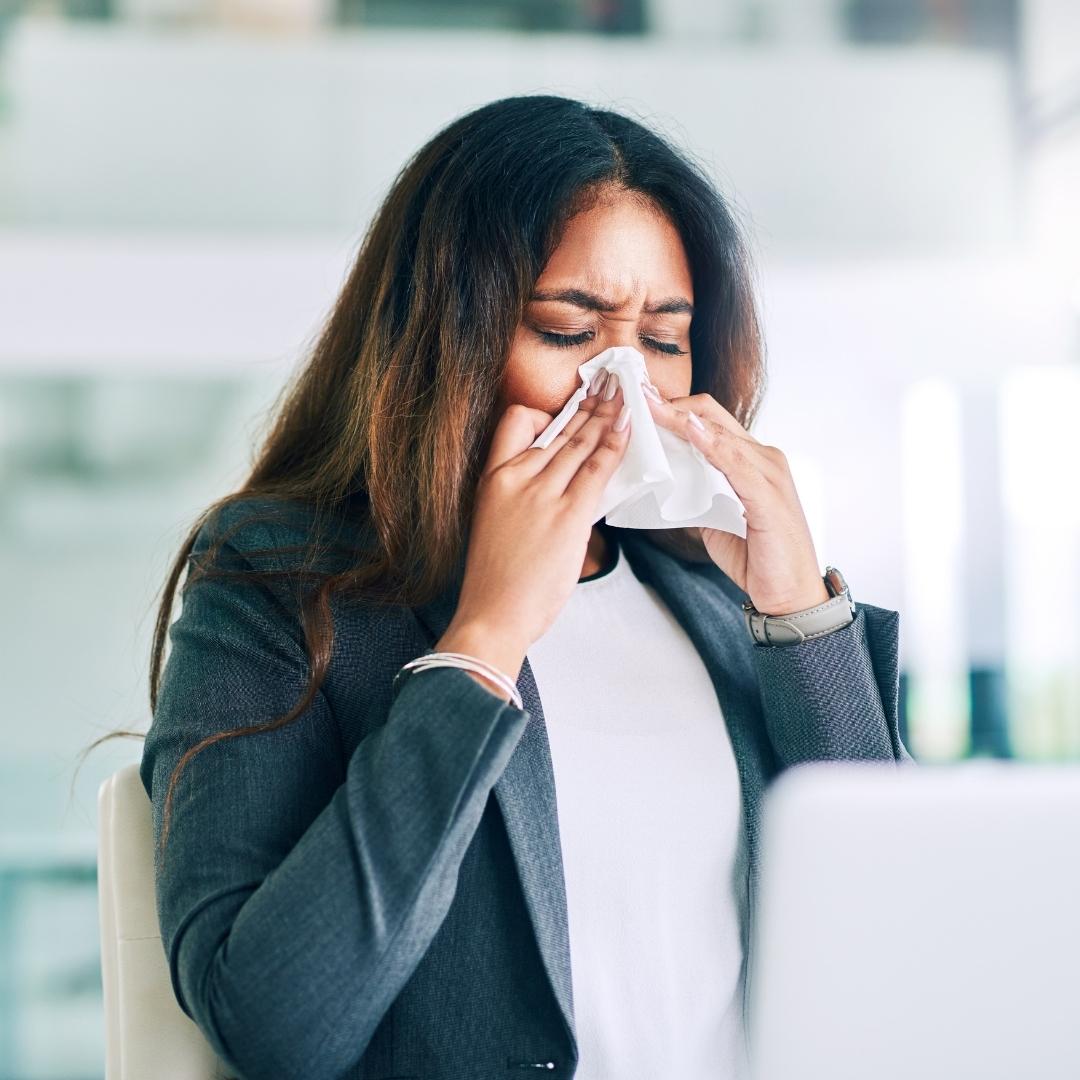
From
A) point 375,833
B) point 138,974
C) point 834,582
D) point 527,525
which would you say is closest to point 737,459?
point 834,582

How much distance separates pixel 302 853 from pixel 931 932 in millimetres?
487

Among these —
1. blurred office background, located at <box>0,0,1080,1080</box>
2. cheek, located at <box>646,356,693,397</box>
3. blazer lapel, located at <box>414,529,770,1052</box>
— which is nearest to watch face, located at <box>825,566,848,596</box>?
blazer lapel, located at <box>414,529,770,1052</box>

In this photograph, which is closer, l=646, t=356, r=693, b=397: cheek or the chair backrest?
the chair backrest

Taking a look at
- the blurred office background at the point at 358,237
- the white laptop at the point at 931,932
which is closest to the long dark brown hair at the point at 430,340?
the white laptop at the point at 931,932

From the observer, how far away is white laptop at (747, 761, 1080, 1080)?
1.50 ft

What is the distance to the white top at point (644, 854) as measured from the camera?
99cm

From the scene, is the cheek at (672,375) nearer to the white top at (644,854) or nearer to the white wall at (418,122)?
the white top at (644,854)

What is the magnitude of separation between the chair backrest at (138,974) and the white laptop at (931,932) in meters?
0.67

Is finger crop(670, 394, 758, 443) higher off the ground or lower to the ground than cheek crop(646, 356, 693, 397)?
lower

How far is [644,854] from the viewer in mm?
1034

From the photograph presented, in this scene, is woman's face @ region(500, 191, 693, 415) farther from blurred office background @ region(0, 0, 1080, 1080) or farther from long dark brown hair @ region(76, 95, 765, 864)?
blurred office background @ region(0, 0, 1080, 1080)

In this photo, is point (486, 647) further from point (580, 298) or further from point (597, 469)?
point (580, 298)

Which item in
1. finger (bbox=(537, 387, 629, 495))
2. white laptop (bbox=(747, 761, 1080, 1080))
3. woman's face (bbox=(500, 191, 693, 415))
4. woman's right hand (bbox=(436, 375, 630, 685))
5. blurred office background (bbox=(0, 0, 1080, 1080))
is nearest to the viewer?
white laptop (bbox=(747, 761, 1080, 1080))

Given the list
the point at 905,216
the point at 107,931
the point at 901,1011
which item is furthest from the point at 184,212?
the point at 901,1011
